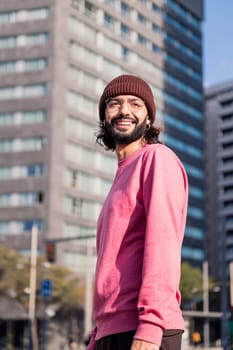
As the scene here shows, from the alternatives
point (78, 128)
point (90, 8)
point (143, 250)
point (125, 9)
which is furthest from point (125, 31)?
point (143, 250)

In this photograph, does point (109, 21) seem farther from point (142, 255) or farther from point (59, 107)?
point (142, 255)

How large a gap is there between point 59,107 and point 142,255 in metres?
69.5

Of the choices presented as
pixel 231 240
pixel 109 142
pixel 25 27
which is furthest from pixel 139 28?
pixel 109 142

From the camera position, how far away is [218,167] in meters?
114

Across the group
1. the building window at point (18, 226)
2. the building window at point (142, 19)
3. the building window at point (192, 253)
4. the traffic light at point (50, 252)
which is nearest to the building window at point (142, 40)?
the building window at point (142, 19)

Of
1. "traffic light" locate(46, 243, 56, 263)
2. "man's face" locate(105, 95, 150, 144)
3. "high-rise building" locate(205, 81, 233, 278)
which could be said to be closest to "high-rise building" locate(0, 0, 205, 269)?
"high-rise building" locate(205, 81, 233, 278)

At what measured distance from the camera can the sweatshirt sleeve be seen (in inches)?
98.3

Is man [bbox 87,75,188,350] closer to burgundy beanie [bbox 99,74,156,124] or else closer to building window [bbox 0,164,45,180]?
burgundy beanie [bbox 99,74,156,124]

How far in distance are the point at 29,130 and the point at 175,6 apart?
1371 inches

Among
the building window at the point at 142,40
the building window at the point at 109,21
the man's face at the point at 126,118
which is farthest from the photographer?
the building window at the point at 142,40

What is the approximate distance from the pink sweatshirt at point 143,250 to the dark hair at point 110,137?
352mm

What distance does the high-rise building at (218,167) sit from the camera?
108 meters

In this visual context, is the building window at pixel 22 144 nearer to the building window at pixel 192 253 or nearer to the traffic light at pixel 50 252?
the building window at pixel 192 253

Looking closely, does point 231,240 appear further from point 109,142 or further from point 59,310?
point 109,142
